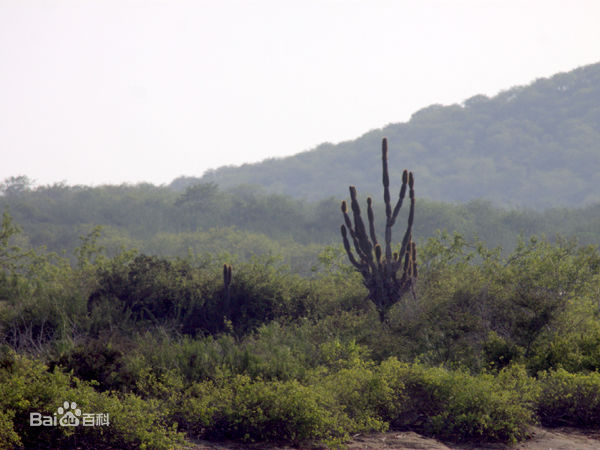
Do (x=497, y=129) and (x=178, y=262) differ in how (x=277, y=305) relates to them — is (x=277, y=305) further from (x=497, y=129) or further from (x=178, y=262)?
(x=497, y=129)

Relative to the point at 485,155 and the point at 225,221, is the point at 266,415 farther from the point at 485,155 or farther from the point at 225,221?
the point at 485,155

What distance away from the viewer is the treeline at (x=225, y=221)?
4419 centimetres

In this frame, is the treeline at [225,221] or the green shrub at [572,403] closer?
the green shrub at [572,403]

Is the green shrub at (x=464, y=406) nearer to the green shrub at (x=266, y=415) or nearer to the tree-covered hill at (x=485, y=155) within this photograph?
the green shrub at (x=266, y=415)

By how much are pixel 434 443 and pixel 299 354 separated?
2998 mm

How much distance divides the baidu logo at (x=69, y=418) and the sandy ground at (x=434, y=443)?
910mm

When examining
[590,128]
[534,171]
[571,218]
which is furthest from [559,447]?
[590,128]

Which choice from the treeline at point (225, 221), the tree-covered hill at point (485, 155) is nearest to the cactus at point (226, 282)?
the treeline at point (225, 221)

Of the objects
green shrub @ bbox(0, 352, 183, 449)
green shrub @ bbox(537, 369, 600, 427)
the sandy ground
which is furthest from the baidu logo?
green shrub @ bbox(537, 369, 600, 427)

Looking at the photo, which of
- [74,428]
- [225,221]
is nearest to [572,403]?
[74,428]

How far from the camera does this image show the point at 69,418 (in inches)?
244

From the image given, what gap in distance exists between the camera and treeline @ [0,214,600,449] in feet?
22.4

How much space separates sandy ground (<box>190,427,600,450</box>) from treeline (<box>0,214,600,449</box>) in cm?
13

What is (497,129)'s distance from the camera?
3893 inches
